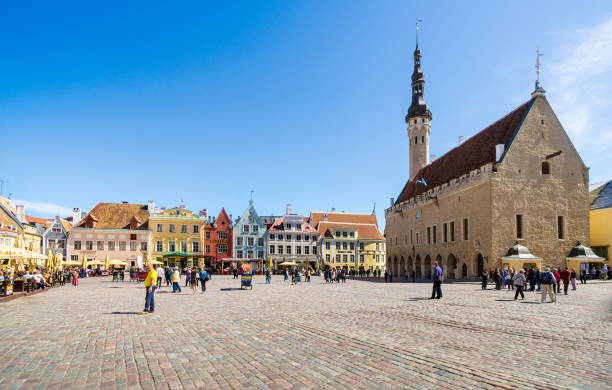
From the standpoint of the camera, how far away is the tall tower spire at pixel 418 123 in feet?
209

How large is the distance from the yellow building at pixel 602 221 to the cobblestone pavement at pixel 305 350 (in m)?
33.1

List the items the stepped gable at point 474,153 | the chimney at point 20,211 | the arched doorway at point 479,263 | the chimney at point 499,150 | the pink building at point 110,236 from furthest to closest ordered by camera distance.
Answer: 1. the pink building at point 110,236
2. the chimney at point 20,211
3. the stepped gable at point 474,153
4. the arched doorway at point 479,263
5. the chimney at point 499,150

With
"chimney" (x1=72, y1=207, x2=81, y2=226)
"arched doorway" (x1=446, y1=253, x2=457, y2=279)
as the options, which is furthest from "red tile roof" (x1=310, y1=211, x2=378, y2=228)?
"chimney" (x1=72, y1=207, x2=81, y2=226)

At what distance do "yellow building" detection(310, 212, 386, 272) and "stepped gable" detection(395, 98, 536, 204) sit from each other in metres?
15.3

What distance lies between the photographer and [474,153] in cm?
4466

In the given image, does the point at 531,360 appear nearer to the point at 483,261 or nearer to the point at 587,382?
the point at 587,382

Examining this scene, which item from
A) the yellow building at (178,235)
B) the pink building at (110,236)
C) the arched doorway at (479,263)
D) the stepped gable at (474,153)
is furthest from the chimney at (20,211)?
the arched doorway at (479,263)

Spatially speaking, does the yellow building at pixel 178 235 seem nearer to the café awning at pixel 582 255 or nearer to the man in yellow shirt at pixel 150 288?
the café awning at pixel 582 255

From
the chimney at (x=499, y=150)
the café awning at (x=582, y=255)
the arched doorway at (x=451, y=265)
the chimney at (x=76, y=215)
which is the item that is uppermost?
the chimney at (x=499, y=150)

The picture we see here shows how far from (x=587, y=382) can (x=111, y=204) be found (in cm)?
6635

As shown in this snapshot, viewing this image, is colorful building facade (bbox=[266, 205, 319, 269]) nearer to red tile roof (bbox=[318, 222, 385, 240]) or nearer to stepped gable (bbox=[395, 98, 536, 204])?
red tile roof (bbox=[318, 222, 385, 240])

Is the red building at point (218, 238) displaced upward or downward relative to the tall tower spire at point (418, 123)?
downward

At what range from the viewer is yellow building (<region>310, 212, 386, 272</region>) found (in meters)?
69.1

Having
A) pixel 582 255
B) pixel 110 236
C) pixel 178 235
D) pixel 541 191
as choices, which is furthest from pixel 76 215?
pixel 582 255
